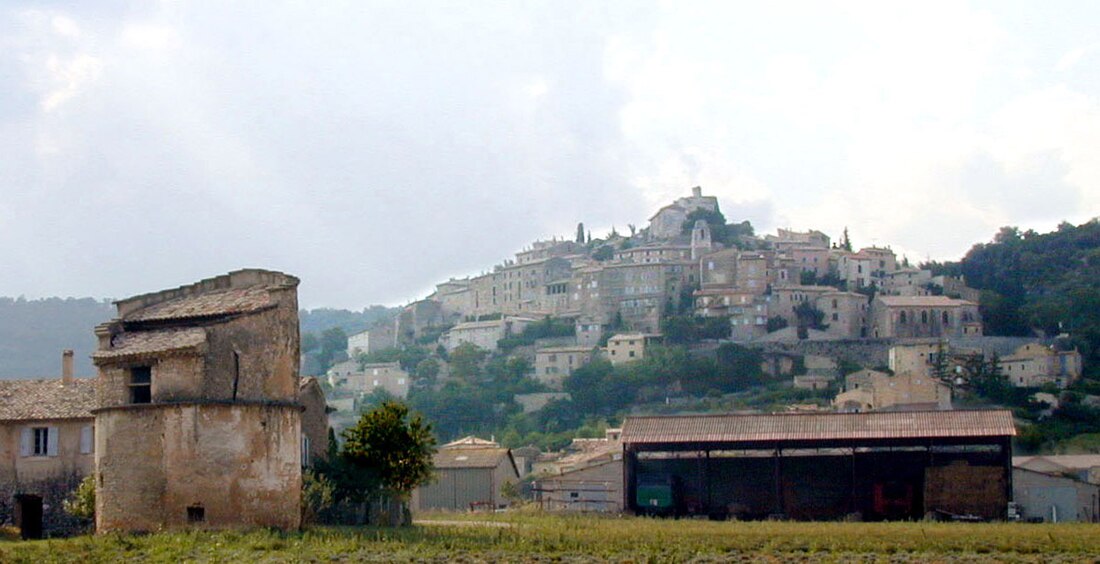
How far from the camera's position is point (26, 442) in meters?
42.3

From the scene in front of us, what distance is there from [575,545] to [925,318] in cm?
11477

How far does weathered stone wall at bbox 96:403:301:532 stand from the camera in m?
32.8

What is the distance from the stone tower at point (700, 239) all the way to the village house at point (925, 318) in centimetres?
2911

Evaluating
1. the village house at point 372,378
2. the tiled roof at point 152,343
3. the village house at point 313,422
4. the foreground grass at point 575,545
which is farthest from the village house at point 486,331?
the tiled roof at point 152,343

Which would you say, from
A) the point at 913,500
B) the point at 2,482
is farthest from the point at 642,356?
the point at 2,482

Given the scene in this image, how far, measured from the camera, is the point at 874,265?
540 ft

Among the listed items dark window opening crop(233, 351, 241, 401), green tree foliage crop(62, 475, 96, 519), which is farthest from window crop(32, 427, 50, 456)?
Answer: dark window opening crop(233, 351, 241, 401)

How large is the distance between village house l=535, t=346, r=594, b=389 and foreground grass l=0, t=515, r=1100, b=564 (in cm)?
11077

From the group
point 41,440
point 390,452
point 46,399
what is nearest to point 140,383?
point 390,452

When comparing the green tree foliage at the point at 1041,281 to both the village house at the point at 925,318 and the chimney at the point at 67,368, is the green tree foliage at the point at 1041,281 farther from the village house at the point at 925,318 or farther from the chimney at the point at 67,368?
the chimney at the point at 67,368

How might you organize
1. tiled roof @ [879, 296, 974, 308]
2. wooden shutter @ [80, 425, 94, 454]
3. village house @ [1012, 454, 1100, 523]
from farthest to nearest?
tiled roof @ [879, 296, 974, 308], village house @ [1012, 454, 1100, 523], wooden shutter @ [80, 425, 94, 454]

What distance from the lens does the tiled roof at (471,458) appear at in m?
62.6

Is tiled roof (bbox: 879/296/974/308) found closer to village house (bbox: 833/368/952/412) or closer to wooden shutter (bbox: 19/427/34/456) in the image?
village house (bbox: 833/368/952/412)

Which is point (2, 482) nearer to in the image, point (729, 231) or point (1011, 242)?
point (1011, 242)
